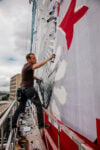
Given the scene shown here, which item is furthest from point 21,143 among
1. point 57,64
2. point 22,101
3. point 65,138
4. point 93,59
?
point 93,59

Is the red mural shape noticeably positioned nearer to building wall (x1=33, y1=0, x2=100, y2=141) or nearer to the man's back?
building wall (x1=33, y1=0, x2=100, y2=141)

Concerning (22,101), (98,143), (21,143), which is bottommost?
(21,143)

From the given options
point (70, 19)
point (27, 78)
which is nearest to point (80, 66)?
point (70, 19)

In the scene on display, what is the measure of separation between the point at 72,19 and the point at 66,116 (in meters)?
0.91

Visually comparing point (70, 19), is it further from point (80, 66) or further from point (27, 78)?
point (27, 78)

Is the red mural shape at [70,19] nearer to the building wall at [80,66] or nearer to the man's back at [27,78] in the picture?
the building wall at [80,66]

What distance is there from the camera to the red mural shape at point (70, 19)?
1.10 meters

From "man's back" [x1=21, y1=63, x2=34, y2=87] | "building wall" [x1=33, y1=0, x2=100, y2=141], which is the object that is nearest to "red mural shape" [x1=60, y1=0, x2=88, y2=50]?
"building wall" [x1=33, y1=0, x2=100, y2=141]

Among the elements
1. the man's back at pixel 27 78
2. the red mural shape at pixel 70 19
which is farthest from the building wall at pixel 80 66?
the man's back at pixel 27 78

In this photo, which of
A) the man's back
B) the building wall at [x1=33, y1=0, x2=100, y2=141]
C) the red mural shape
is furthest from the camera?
the man's back

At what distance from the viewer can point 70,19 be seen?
130 cm

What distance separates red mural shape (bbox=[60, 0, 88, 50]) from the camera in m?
1.10

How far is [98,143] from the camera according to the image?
0.83m

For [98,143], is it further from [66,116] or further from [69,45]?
[69,45]
